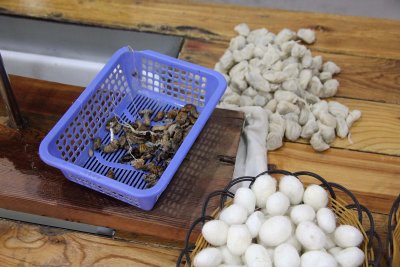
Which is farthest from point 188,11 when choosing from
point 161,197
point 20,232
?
point 20,232

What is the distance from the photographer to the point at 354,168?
1249 mm

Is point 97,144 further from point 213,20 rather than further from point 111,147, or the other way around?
point 213,20

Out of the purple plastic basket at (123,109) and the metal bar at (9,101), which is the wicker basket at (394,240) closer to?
the purple plastic basket at (123,109)

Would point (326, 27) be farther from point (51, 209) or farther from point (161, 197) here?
point (51, 209)

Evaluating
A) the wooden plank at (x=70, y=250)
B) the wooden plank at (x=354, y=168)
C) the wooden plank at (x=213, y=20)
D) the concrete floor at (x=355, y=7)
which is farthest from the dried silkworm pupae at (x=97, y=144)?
the concrete floor at (x=355, y=7)

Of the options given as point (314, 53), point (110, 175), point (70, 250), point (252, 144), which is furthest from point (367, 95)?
point (70, 250)

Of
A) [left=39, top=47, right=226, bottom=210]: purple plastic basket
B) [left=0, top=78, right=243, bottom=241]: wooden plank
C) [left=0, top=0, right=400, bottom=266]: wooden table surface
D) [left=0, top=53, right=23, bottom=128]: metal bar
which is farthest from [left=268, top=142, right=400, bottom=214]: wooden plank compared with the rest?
[left=0, top=53, right=23, bottom=128]: metal bar

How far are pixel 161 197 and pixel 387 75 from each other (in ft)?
2.81

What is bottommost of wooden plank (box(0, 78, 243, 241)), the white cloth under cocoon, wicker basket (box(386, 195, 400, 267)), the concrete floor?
wooden plank (box(0, 78, 243, 241))

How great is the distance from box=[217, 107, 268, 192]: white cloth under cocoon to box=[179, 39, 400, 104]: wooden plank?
0.29m

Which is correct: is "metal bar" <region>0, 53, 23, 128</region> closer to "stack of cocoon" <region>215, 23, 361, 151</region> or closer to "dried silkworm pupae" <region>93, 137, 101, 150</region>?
"dried silkworm pupae" <region>93, 137, 101, 150</region>

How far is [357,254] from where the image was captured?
30.9 inches

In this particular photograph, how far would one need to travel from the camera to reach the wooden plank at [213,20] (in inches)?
62.0

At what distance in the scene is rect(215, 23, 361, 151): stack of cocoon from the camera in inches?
51.1
